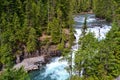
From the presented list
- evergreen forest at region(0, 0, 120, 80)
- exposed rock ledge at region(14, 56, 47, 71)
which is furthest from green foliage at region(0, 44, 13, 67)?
exposed rock ledge at region(14, 56, 47, 71)

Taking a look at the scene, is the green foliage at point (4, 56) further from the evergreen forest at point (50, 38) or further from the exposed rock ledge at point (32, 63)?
the exposed rock ledge at point (32, 63)

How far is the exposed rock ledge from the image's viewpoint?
196 ft

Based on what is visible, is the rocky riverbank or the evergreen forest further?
the rocky riverbank

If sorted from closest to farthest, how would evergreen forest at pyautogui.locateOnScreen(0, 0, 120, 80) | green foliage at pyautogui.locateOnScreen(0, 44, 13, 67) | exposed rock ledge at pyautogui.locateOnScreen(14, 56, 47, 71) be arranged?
evergreen forest at pyautogui.locateOnScreen(0, 0, 120, 80)
green foliage at pyautogui.locateOnScreen(0, 44, 13, 67)
exposed rock ledge at pyautogui.locateOnScreen(14, 56, 47, 71)

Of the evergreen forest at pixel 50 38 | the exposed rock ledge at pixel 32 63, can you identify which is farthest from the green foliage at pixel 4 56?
the exposed rock ledge at pixel 32 63

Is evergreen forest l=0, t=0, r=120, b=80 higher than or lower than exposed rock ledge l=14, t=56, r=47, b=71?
higher

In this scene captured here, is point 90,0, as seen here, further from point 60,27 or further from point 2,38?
point 2,38

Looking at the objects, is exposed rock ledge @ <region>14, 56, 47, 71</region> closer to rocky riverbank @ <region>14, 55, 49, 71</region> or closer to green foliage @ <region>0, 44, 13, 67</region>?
rocky riverbank @ <region>14, 55, 49, 71</region>

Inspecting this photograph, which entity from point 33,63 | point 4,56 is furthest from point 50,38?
point 4,56

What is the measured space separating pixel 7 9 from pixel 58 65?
21.6 meters

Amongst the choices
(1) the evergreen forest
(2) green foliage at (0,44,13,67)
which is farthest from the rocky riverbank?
(2) green foliage at (0,44,13,67)

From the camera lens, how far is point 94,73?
4528cm

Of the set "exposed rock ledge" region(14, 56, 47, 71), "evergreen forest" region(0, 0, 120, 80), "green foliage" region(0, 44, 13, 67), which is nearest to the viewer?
"evergreen forest" region(0, 0, 120, 80)

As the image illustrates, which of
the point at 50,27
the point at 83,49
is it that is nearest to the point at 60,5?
the point at 50,27
